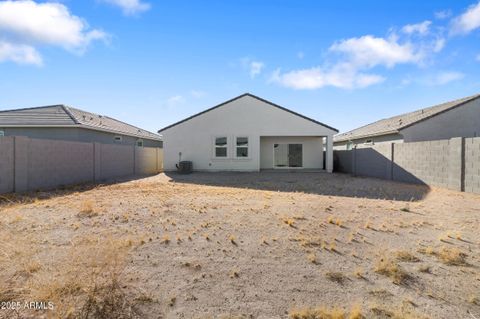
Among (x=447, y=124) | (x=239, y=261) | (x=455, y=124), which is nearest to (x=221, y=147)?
(x=447, y=124)

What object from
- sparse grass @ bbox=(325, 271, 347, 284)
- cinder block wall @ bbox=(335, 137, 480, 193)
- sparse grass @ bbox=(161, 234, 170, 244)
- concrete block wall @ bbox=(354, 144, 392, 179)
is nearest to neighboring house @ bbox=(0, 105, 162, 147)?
sparse grass @ bbox=(161, 234, 170, 244)

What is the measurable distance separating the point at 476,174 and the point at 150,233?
11.1 meters

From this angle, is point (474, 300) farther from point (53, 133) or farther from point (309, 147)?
point (53, 133)

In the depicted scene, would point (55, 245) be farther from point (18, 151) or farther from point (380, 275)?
point (18, 151)

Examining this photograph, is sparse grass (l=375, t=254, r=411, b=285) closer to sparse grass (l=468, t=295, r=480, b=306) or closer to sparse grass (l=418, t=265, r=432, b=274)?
sparse grass (l=418, t=265, r=432, b=274)

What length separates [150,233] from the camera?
5.96 meters

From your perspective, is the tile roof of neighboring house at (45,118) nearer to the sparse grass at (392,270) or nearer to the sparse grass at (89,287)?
the sparse grass at (89,287)

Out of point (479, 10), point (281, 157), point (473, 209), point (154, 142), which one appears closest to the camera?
point (473, 209)

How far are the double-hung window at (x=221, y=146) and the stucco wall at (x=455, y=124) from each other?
1270 cm

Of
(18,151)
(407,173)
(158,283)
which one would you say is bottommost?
(158,283)

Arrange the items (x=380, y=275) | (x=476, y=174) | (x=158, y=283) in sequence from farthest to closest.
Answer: (x=476, y=174) < (x=380, y=275) < (x=158, y=283)

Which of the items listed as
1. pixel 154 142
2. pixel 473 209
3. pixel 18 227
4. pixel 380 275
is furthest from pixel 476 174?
pixel 154 142

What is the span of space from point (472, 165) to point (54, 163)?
1647 centimetres

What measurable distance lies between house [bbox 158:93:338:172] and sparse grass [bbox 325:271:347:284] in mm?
16019
